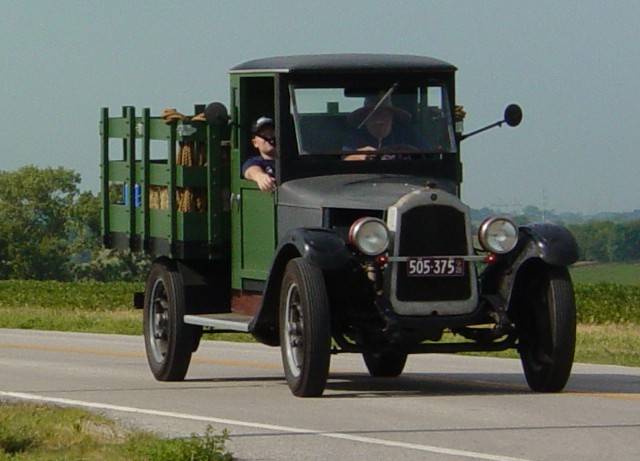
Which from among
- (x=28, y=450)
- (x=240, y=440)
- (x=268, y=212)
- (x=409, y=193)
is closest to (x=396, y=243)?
(x=409, y=193)

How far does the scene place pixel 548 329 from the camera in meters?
13.1

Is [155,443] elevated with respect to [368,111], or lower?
lower

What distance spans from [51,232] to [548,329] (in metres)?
109

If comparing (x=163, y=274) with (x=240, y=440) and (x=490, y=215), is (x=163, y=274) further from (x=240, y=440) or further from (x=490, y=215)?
(x=240, y=440)

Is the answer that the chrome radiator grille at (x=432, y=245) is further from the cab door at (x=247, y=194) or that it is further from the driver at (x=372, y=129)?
the cab door at (x=247, y=194)

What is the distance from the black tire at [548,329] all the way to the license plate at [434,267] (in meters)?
0.67

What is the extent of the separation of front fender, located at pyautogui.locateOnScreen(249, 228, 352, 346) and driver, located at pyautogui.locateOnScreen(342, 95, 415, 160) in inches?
48.0

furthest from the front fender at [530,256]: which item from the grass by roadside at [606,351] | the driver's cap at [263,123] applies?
the grass by roadside at [606,351]

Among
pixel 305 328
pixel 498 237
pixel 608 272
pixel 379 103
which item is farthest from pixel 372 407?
pixel 608 272

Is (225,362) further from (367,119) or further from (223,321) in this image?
(367,119)

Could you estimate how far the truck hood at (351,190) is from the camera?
43.6 feet

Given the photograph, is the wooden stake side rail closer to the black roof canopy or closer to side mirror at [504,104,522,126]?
the black roof canopy

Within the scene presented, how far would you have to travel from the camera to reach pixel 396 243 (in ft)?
42.1

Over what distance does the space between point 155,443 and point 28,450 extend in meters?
1.05
